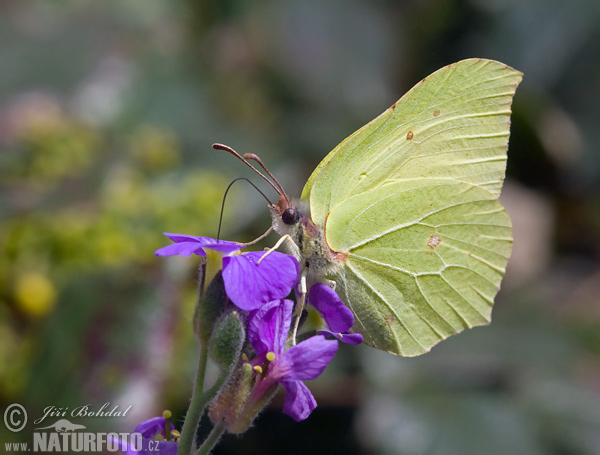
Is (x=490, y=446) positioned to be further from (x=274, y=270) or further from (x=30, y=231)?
(x=30, y=231)

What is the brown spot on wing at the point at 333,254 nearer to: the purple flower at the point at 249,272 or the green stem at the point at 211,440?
the purple flower at the point at 249,272

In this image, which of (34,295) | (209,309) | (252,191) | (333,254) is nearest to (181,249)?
(209,309)

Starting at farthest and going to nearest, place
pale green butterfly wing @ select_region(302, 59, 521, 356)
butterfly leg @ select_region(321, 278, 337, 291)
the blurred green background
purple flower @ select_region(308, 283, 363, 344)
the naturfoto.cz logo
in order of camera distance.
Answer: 1. the blurred green background
2. the naturfoto.cz logo
3. pale green butterfly wing @ select_region(302, 59, 521, 356)
4. butterfly leg @ select_region(321, 278, 337, 291)
5. purple flower @ select_region(308, 283, 363, 344)

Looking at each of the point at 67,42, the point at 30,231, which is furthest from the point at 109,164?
the point at 67,42

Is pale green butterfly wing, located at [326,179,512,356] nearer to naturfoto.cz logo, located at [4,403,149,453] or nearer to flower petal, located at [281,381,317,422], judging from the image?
flower petal, located at [281,381,317,422]

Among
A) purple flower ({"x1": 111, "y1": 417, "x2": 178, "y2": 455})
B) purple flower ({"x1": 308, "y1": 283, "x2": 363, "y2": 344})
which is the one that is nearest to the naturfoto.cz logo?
purple flower ({"x1": 111, "y1": 417, "x2": 178, "y2": 455})
